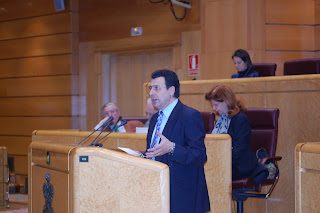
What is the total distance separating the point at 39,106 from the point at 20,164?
1.10m

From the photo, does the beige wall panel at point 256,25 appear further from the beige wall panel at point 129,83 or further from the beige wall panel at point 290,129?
the beige wall panel at point 290,129

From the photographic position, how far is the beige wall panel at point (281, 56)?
684cm

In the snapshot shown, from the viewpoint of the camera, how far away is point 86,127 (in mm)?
8578

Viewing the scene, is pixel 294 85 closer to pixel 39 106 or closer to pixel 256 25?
pixel 256 25

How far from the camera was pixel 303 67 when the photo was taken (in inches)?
213

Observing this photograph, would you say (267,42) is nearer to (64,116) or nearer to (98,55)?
(98,55)

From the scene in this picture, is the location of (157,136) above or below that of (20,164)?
above

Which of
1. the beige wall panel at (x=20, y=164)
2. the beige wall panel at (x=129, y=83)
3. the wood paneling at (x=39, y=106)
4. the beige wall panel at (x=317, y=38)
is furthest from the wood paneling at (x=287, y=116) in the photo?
the beige wall panel at (x=20, y=164)

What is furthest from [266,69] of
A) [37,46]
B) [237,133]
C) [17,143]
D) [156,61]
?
[17,143]

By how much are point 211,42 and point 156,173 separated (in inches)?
190

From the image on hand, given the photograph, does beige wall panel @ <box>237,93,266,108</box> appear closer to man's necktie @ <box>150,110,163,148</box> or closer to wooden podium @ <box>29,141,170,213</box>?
man's necktie @ <box>150,110,163,148</box>

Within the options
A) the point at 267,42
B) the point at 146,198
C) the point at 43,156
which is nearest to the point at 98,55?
the point at 267,42

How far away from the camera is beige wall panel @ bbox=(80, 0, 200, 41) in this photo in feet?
24.1

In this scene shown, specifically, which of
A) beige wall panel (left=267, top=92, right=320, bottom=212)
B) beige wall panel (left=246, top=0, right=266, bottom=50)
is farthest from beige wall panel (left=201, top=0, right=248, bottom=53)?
beige wall panel (left=267, top=92, right=320, bottom=212)
